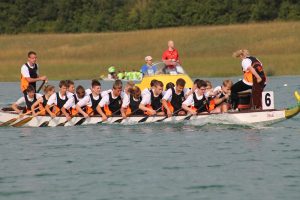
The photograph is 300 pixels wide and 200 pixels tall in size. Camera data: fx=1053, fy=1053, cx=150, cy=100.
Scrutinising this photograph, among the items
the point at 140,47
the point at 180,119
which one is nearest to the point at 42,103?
the point at 180,119

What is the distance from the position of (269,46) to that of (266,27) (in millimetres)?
3791

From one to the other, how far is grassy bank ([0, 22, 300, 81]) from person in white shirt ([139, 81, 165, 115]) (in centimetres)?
3340

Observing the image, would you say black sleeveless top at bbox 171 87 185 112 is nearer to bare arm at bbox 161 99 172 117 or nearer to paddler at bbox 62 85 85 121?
bare arm at bbox 161 99 172 117

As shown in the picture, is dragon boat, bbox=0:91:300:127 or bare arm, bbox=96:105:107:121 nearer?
dragon boat, bbox=0:91:300:127

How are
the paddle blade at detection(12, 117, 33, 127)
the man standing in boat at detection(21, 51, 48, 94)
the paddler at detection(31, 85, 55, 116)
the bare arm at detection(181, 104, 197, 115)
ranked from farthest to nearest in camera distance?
1. the man standing in boat at detection(21, 51, 48, 94)
2. the paddle blade at detection(12, 117, 33, 127)
3. the paddler at detection(31, 85, 55, 116)
4. the bare arm at detection(181, 104, 197, 115)

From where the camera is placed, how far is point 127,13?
84.1m

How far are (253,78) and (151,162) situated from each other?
5.37 meters

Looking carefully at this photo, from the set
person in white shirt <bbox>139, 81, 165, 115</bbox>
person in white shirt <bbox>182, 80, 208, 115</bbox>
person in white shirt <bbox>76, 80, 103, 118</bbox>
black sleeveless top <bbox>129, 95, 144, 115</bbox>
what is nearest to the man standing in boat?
person in white shirt <bbox>76, 80, 103, 118</bbox>

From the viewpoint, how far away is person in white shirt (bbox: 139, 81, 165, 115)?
23.2 m

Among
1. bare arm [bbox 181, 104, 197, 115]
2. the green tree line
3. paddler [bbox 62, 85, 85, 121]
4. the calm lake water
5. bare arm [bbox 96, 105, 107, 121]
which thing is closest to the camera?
the calm lake water

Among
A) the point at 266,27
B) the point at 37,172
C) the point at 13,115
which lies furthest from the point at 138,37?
the point at 37,172

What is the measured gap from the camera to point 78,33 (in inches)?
3236

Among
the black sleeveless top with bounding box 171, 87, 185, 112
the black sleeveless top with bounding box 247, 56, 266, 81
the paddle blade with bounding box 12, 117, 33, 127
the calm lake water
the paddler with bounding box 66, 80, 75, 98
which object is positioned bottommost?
the calm lake water

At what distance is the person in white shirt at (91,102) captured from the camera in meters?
23.7
